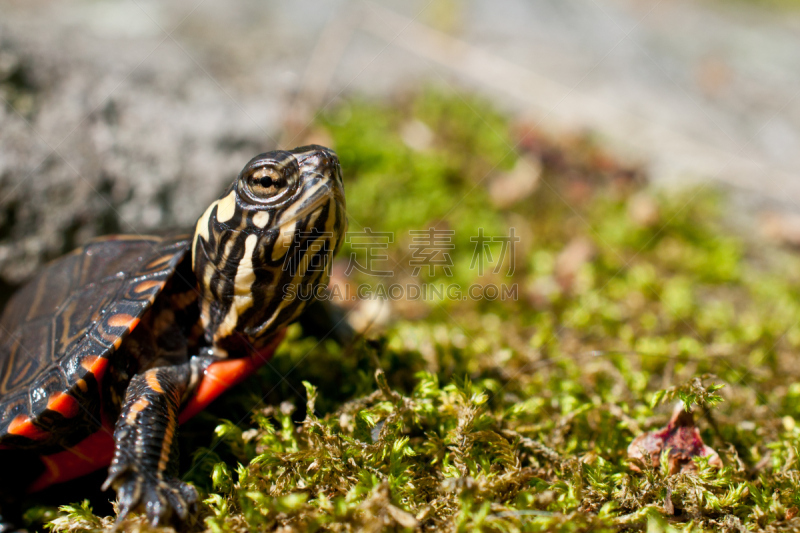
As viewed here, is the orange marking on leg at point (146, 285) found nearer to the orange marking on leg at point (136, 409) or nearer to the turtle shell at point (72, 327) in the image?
the turtle shell at point (72, 327)

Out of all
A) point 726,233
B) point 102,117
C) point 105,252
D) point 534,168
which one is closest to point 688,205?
point 726,233

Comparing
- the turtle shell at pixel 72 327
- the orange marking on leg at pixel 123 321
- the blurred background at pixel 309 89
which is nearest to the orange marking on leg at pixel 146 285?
the turtle shell at pixel 72 327

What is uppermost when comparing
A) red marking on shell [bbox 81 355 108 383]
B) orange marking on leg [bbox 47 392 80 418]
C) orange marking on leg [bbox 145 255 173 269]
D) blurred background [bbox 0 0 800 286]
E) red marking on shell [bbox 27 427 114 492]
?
blurred background [bbox 0 0 800 286]

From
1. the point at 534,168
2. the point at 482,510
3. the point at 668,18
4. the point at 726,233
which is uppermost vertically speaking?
the point at 668,18

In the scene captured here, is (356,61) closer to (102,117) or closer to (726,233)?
(102,117)

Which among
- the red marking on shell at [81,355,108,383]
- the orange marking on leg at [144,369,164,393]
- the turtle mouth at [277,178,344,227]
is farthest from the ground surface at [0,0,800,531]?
the turtle mouth at [277,178,344,227]

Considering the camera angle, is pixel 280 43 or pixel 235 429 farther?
pixel 280 43

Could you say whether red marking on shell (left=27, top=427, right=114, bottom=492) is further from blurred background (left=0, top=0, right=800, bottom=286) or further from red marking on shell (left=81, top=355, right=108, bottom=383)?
blurred background (left=0, top=0, right=800, bottom=286)
